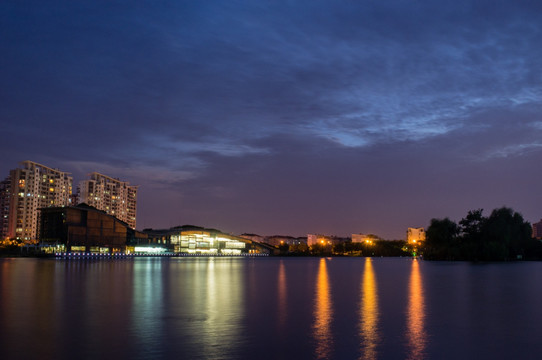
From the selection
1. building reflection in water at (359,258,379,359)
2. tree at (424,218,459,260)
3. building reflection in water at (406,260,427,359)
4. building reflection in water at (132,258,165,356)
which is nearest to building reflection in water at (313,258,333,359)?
building reflection in water at (359,258,379,359)

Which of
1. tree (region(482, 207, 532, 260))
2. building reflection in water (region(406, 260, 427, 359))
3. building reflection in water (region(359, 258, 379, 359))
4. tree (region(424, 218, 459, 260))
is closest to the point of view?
building reflection in water (region(359, 258, 379, 359))

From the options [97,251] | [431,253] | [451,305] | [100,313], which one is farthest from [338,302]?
[97,251]

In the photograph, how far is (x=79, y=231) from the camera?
15400 centimetres

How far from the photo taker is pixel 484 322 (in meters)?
24.1

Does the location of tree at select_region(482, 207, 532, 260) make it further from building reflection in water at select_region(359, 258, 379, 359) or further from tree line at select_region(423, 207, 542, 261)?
building reflection in water at select_region(359, 258, 379, 359)

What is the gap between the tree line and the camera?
123m

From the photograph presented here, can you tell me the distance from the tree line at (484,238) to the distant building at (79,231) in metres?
98.1

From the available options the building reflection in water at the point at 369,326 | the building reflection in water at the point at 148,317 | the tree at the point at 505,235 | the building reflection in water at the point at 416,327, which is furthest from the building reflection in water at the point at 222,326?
the tree at the point at 505,235

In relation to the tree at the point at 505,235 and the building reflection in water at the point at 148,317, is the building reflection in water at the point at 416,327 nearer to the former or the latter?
the building reflection in water at the point at 148,317

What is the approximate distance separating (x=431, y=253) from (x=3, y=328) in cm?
14295

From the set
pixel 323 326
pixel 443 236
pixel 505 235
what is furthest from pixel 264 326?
pixel 443 236

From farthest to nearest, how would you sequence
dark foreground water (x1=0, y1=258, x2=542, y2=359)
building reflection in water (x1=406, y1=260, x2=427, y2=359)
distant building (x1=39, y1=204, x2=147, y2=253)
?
distant building (x1=39, y1=204, x2=147, y2=253)
building reflection in water (x1=406, y1=260, x2=427, y2=359)
dark foreground water (x1=0, y1=258, x2=542, y2=359)

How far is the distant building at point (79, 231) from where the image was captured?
5999 inches

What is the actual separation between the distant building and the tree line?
98.1 meters
